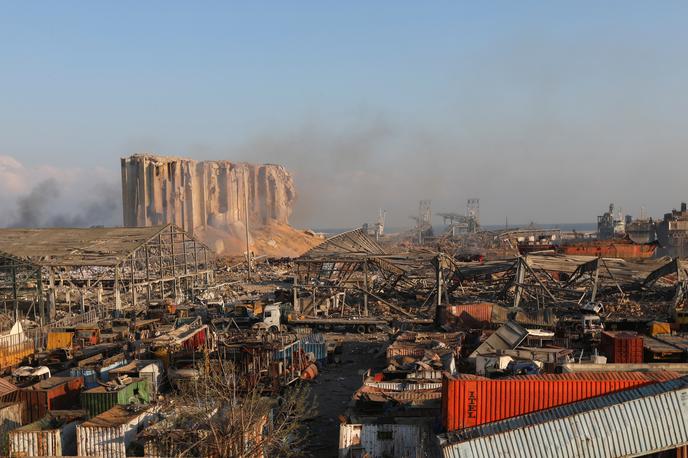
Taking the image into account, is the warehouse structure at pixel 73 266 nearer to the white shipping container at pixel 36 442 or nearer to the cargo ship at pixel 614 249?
the white shipping container at pixel 36 442

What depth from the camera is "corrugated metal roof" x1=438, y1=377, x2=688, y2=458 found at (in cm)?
1262

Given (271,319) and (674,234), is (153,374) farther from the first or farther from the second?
(674,234)

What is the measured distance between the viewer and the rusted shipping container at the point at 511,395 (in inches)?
537

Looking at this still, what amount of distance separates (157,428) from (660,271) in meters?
28.4

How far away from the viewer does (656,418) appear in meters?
12.8

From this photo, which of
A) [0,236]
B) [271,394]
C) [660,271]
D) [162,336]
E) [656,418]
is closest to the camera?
[656,418]

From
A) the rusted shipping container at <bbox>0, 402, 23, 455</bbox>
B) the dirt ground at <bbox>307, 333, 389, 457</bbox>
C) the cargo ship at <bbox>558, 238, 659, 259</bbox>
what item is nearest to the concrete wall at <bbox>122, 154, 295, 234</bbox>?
the cargo ship at <bbox>558, 238, 659, 259</bbox>

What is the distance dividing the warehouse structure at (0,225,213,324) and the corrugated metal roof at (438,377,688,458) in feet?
83.3

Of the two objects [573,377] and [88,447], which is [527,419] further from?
[88,447]

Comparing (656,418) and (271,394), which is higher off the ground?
(656,418)

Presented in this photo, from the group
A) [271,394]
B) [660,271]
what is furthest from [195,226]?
[271,394]

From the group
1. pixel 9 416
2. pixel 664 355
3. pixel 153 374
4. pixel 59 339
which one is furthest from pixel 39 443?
pixel 664 355

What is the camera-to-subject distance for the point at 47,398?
657 inches

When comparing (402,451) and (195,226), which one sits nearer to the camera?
(402,451)
